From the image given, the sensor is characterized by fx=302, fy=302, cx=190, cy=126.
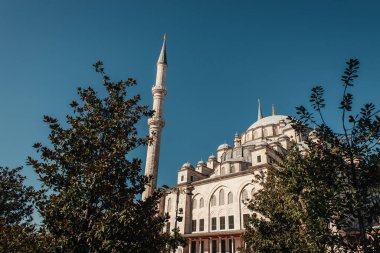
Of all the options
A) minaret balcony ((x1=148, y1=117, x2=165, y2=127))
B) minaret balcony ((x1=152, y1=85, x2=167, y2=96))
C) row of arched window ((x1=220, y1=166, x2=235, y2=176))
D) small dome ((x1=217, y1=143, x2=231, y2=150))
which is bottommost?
row of arched window ((x1=220, y1=166, x2=235, y2=176))

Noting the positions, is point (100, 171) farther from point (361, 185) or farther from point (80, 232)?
point (361, 185)

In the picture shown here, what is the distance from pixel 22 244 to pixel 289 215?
8.70 metres

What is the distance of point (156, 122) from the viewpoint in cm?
3438

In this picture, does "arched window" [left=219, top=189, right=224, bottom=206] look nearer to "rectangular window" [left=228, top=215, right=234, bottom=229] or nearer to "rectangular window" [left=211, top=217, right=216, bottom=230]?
"rectangular window" [left=211, top=217, right=216, bottom=230]

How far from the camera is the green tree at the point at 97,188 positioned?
7.25 m

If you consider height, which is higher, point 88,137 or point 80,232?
point 88,137

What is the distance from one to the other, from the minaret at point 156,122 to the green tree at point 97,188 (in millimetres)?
21457

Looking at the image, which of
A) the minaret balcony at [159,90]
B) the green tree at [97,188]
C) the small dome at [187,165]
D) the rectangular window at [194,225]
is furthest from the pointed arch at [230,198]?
the green tree at [97,188]

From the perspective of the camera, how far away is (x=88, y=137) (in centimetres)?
863

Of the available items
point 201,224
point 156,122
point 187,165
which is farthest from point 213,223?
point 156,122

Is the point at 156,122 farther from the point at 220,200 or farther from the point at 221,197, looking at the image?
the point at 220,200

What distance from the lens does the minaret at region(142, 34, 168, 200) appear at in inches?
1256

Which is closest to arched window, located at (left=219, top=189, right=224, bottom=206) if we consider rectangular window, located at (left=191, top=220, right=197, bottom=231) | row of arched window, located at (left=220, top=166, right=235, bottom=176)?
row of arched window, located at (left=220, top=166, right=235, bottom=176)

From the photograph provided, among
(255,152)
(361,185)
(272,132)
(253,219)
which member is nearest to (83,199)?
(361,185)
